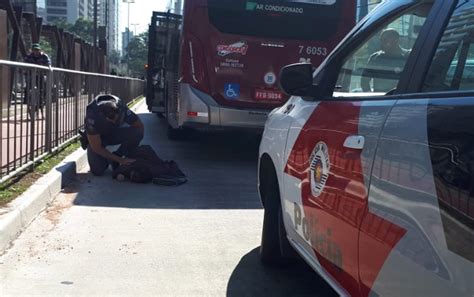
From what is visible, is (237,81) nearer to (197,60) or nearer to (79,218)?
(197,60)

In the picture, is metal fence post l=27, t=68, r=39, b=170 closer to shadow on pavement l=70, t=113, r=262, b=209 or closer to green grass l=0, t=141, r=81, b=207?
green grass l=0, t=141, r=81, b=207

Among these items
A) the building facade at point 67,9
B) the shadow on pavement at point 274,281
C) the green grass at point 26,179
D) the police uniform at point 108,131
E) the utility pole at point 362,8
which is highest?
the building facade at point 67,9

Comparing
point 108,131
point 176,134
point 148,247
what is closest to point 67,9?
point 176,134

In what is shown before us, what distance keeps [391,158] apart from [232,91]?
7.17m

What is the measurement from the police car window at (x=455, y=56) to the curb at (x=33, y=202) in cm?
354

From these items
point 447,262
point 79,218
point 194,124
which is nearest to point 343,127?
point 447,262

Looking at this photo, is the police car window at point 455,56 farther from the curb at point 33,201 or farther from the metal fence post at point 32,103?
the metal fence post at point 32,103

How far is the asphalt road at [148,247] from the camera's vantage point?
4059 mm

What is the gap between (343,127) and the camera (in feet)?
9.35

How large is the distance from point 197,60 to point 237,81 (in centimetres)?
70

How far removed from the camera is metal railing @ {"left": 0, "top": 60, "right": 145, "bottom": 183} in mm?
5989

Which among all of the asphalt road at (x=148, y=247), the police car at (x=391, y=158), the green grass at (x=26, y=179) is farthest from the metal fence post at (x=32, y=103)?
the police car at (x=391, y=158)

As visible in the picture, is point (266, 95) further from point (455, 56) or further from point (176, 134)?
point (455, 56)

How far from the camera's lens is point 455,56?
2.38 metres
